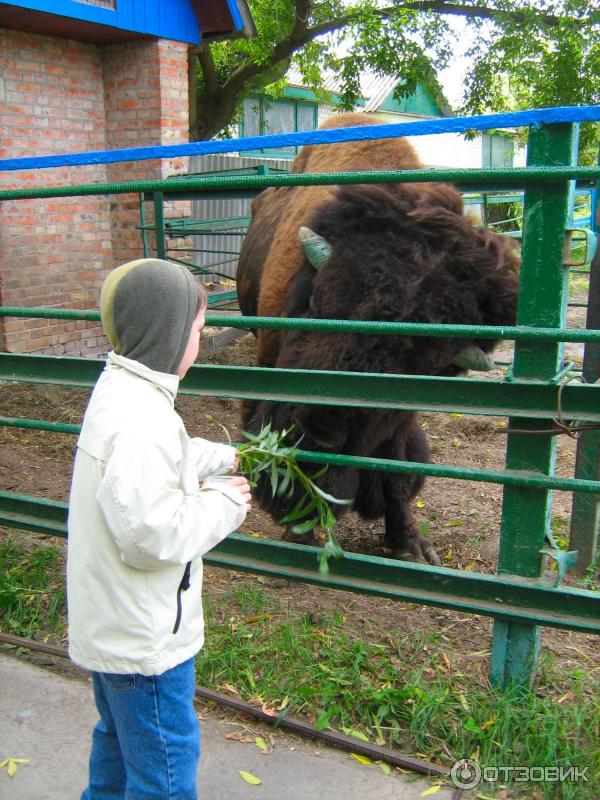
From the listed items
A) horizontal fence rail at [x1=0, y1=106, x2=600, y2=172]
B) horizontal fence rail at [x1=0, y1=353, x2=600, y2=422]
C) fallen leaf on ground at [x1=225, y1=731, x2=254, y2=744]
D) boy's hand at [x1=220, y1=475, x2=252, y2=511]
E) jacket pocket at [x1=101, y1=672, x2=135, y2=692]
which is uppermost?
horizontal fence rail at [x1=0, y1=106, x2=600, y2=172]

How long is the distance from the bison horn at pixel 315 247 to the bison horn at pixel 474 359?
0.72 m

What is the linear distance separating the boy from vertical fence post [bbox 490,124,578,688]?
1125mm

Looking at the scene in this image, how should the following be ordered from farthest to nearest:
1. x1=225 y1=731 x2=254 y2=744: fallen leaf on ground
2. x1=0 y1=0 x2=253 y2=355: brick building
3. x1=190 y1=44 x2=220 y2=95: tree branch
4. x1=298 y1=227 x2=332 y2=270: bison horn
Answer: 1. x1=190 y1=44 x2=220 y2=95: tree branch
2. x1=0 y1=0 x2=253 y2=355: brick building
3. x1=298 y1=227 x2=332 y2=270: bison horn
4. x1=225 y1=731 x2=254 y2=744: fallen leaf on ground

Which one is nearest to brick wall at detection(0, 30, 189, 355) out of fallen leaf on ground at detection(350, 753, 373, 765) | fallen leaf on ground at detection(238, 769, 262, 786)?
fallen leaf on ground at detection(238, 769, 262, 786)

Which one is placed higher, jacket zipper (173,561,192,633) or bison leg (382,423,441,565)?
jacket zipper (173,561,192,633)

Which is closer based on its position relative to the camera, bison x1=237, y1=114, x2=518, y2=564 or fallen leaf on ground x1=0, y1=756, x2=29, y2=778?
fallen leaf on ground x1=0, y1=756, x2=29, y2=778

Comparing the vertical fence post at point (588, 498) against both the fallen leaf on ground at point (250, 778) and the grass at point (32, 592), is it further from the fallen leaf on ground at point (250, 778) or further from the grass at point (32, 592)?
the grass at point (32, 592)

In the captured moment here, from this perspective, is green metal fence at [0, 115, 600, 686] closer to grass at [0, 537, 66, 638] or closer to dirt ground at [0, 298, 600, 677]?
dirt ground at [0, 298, 600, 677]

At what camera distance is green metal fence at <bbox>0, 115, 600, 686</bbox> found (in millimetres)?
2453

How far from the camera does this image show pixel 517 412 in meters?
2.55

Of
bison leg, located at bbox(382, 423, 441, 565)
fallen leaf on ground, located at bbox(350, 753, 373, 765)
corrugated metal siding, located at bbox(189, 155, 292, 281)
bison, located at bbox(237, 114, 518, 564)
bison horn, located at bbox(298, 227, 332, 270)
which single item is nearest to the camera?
fallen leaf on ground, located at bbox(350, 753, 373, 765)

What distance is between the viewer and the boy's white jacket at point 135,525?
1.72 metres

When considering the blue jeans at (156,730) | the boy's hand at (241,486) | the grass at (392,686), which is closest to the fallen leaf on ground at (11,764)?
the grass at (392,686)

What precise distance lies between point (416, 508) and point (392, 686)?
2.00 metres
